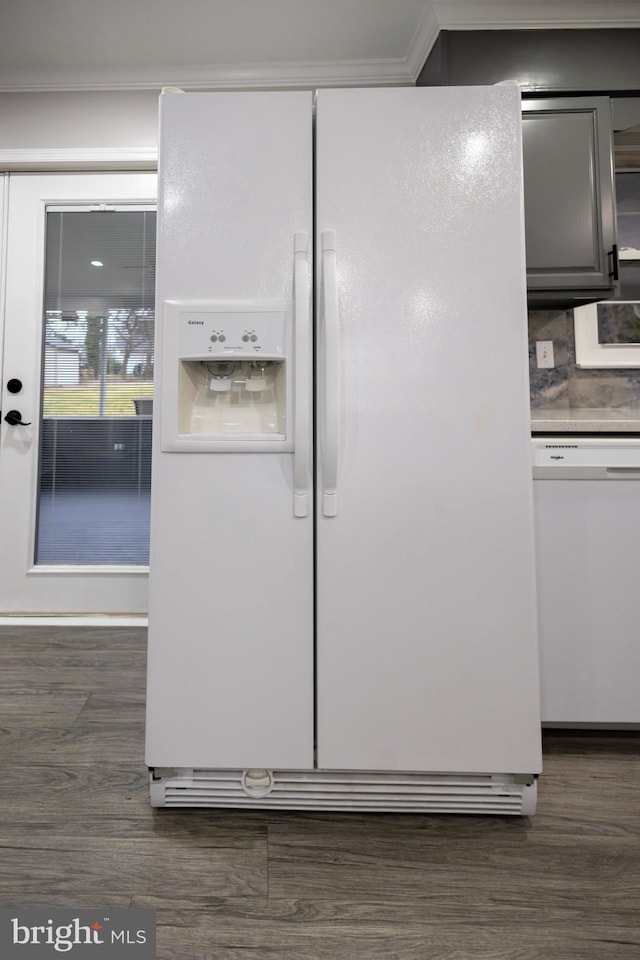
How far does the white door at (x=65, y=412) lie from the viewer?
2402mm

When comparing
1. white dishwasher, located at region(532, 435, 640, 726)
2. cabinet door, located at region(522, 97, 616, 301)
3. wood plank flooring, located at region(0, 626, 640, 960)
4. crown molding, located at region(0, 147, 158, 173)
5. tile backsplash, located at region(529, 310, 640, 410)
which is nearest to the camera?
wood plank flooring, located at region(0, 626, 640, 960)

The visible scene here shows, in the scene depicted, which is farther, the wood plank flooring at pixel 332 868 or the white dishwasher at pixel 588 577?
the white dishwasher at pixel 588 577

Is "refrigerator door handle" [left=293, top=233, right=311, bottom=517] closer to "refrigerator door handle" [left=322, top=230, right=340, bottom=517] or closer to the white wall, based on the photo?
"refrigerator door handle" [left=322, top=230, right=340, bottom=517]

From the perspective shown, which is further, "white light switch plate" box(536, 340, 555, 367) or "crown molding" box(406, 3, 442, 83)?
"white light switch plate" box(536, 340, 555, 367)

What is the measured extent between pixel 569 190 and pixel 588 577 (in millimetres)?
1391

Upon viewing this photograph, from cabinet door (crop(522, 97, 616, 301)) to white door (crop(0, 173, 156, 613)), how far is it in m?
1.72

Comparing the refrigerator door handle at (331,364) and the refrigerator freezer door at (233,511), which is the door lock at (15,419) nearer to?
the refrigerator freezer door at (233,511)

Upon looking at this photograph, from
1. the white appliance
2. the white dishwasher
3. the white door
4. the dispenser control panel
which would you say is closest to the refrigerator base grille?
the white appliance

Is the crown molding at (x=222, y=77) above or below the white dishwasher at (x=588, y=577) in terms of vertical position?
above

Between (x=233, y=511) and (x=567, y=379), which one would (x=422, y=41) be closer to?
(x=567, y=379)

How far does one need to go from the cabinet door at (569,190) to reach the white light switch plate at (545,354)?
0.42 metres

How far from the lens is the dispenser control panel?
3.87 feet

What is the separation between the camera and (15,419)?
2.38 metres

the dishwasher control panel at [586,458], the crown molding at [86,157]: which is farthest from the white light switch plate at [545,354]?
the crown molding at [86,157]
